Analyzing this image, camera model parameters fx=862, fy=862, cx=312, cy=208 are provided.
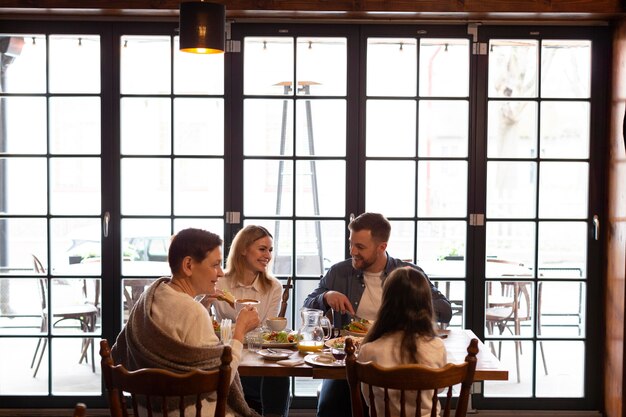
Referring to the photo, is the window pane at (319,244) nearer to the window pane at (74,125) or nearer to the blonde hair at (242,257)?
the blonde hair at (242,257)

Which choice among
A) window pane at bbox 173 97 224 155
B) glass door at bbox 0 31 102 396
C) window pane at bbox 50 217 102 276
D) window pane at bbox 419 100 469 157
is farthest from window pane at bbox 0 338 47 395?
window pane at bbox 419 100 469 157

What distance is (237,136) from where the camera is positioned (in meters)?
5.05

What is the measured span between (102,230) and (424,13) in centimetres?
223

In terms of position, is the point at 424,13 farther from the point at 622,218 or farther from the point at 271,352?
the point at 271,352

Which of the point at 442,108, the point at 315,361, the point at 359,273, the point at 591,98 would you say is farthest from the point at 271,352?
the point at 591,98

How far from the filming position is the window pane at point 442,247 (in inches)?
201

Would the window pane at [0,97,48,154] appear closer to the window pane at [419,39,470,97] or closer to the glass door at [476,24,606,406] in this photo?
the window pane at [419,39,470,97]

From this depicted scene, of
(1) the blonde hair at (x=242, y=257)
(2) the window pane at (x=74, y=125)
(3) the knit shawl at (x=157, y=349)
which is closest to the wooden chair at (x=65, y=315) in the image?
(2) the window pane at (x=74, y=125)

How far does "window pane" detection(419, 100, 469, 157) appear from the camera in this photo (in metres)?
5.09

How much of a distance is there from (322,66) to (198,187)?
1018 millimetres

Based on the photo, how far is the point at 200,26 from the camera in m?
3.52

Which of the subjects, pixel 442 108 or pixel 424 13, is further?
pixel 442 108

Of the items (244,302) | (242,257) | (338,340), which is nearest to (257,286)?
(242,257)

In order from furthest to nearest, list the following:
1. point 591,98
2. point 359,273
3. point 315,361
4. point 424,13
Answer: point 591,98
point 424,13
point 359,273
point 315,361
